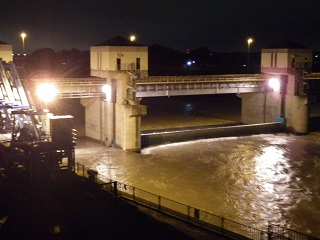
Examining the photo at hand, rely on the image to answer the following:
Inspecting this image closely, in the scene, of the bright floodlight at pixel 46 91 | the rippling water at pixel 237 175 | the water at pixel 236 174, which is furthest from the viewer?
the bright floodlight at pixel 46 91

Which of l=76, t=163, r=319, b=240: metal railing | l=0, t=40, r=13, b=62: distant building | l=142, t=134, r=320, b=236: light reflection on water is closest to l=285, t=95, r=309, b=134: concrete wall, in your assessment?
l=142, t=134, r=320, b=236: light reflection on water

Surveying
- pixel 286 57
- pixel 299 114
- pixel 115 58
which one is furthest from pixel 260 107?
pixel 115 58

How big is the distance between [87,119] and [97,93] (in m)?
5.18

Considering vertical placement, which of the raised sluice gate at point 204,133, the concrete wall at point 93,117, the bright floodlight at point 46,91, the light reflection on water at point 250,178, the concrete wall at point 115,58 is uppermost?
the concrete wall at point 115,58

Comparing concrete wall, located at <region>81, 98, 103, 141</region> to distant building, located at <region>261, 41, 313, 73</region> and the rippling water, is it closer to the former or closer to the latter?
the rippling water

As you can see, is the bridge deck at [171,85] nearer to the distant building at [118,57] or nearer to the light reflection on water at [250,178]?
the distant building at [118,57]

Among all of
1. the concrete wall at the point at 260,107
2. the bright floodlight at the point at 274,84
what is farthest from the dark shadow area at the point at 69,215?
the concrete wall at the point at 260,107

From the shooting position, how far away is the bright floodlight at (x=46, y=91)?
4359cm

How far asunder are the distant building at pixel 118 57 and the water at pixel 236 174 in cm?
808

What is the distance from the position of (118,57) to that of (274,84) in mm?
21330

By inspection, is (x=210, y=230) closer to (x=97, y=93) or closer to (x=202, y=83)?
→ (x=97, y=93)

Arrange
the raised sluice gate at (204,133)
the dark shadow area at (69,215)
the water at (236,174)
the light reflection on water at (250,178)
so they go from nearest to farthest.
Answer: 1. the dark shadow area at (69,215)
2. the light reflection on water at (250,178)
3. the water at (236,174)
4. the raised sluice gate at (204,133)

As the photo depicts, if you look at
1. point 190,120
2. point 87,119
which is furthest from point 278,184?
point 190,120

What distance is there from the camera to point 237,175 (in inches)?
1422
